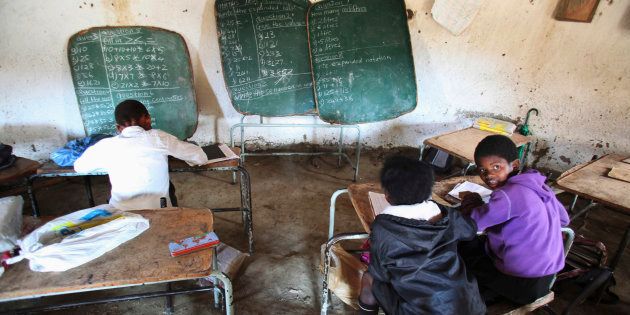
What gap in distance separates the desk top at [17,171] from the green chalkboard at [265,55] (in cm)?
177

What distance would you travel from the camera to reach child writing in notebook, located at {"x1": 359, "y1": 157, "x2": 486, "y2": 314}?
1.25m

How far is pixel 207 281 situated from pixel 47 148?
2735 millimetres

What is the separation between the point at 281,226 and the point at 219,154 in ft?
3.05

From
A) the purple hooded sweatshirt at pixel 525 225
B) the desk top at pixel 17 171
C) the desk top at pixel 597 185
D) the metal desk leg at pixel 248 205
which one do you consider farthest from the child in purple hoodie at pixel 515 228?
the desk top at pixel 17 171

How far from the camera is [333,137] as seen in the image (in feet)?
14.3

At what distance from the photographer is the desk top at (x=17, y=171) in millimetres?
2402

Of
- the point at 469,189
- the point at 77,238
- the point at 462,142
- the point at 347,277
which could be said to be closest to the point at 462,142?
the point at 462,142

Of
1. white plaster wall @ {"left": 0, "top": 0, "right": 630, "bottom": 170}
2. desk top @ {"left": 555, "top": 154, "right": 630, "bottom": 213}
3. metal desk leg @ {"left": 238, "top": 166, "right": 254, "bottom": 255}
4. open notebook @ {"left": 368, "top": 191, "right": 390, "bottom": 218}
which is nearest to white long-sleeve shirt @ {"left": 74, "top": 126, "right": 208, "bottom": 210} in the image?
metal desk leg @ {"left": 238, "top": 166, "right": 254, "bottom": 255}

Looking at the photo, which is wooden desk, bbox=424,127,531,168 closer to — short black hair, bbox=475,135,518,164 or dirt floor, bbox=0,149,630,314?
dirt floor, bbox=0,149,630,314

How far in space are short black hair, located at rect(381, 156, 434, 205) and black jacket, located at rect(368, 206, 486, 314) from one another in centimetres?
9

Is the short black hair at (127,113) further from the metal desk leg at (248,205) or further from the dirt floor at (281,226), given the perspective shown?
the dirt floor at (281,226)

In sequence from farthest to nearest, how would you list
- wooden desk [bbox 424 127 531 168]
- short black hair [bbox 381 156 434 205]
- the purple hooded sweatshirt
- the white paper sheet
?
the white paper sheet < wooden desk [bbox 424 127 531 168] < the purple hooded sweatshirt < short black hair [bbox 381 156 434 205]

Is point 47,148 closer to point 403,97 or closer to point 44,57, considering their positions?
point 44,57

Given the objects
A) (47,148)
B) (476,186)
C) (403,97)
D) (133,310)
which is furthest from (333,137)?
(47,148)
